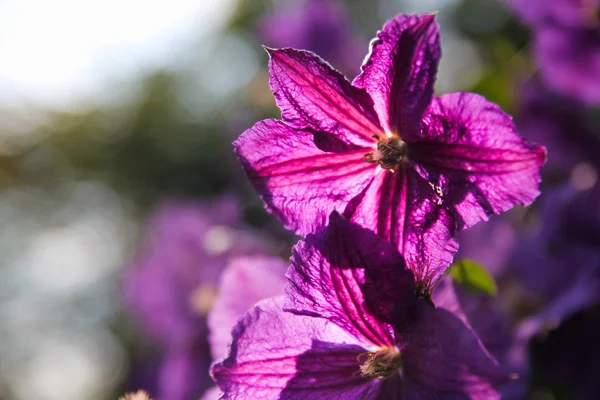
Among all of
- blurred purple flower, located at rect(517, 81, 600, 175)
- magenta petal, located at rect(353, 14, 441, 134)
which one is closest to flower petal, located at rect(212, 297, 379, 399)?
magenta petal, located at rect(353, 14, 441, 134)

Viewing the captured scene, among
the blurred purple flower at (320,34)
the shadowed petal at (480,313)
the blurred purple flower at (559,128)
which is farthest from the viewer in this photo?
the blurred purple flower at (320,34)

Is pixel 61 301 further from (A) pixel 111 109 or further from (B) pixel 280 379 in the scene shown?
(B) pixel 280 379

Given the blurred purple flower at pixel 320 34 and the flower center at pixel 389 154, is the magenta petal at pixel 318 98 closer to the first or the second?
the flower center at pixel 389 154

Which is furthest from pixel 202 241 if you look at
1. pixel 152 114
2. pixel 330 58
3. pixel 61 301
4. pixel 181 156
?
pixel 152 114

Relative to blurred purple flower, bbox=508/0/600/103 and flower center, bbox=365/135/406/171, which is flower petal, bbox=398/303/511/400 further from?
blurred purple flower, bbox=508/0/600/103

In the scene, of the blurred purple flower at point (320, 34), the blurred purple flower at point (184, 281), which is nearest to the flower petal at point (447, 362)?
the blurred purple flower at point (184, 281)

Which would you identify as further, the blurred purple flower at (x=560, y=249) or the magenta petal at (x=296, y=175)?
the blurred purple flower at (x=560, y=249)
